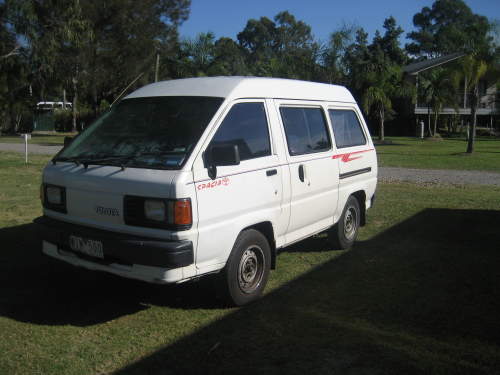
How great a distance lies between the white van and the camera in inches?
160

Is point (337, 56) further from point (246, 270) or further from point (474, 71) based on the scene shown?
point (246, 270)

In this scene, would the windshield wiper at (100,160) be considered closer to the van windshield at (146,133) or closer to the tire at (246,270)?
the van windshield at (146,133)

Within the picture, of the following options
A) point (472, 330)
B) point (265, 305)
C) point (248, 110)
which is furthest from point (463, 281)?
point (248, 110)

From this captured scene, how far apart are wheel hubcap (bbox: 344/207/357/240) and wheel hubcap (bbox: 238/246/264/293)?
2.13 metres

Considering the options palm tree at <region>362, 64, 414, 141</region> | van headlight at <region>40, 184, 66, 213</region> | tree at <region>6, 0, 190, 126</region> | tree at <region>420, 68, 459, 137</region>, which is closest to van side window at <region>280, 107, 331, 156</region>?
van headlight at <region>40, 184, 66, 213</region>

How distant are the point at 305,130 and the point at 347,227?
179cm

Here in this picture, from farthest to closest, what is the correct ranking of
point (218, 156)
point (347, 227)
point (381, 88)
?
point (381, 88)
point (347, 227)
point (218, 156)

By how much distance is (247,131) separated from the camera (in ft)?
15.8

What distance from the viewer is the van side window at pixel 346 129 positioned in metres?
6.41

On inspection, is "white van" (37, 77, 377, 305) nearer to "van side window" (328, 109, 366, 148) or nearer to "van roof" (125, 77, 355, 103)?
"van roof" (125, 77, 355, 103)

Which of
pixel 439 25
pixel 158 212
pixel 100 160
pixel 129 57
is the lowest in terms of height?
pixel 158 212

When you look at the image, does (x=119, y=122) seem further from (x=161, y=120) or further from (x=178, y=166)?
(x=178, y=166)

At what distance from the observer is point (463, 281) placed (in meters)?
5.57

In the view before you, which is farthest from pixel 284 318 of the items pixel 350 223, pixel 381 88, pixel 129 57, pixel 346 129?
pixel 129 57
